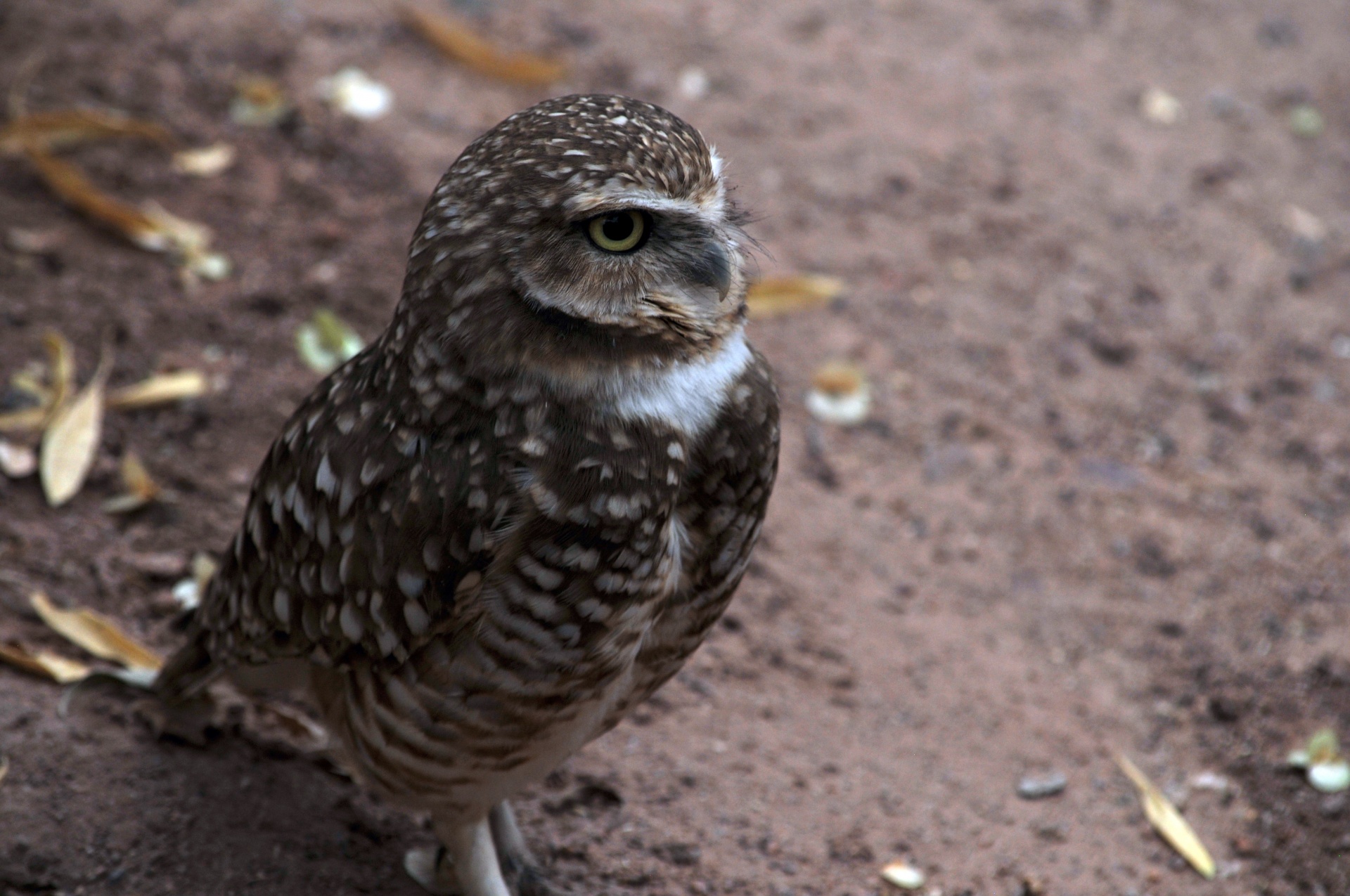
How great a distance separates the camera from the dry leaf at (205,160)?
4828 mm

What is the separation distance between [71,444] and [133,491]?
0.77 ft

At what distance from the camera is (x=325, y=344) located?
13.8 ft

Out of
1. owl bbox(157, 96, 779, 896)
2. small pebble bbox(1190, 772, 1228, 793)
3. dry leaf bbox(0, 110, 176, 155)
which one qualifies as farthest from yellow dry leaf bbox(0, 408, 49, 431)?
small pebble bbox(1190, 772, 1228, 793)

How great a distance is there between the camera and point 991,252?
208 inches

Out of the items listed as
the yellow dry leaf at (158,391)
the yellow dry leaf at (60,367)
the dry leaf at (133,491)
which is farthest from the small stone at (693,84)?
the dry leaf at (133,491)

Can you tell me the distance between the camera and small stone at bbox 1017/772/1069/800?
11.2ft

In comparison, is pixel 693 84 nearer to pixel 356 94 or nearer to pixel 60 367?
pixel 356 94

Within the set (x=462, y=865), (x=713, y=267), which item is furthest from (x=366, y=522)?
(x=462, y=865)

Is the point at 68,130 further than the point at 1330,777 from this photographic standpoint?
Yes

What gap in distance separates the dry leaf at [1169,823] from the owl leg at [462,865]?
170 centimetres

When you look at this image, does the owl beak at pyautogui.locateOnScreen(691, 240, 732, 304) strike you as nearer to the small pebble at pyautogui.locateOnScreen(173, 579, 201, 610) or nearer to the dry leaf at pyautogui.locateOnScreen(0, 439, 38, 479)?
the small pebble at pyautogui.locateOnScreen(173, 579, 201, 610)

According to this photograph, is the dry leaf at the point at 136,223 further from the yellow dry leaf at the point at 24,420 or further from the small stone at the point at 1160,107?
the small stone at the point at 1160,107

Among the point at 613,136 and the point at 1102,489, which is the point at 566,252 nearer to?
the point at 613,136

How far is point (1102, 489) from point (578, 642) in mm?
2678
